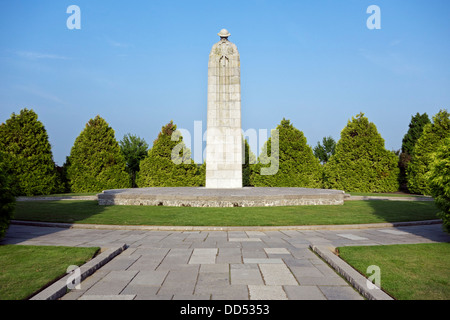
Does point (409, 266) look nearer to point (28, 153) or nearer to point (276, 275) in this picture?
point (276, 275)

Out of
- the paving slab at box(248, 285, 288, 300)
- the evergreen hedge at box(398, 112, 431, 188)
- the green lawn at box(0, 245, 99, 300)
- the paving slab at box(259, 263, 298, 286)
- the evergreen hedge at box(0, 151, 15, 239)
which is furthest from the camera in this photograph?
the evergreen hedge at box(398, 112, 431, 188)

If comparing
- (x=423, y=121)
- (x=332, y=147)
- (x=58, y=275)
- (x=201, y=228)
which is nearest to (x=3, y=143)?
(x=201, y=228)

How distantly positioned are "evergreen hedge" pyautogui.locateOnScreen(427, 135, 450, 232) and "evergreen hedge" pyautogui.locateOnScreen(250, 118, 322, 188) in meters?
19.4

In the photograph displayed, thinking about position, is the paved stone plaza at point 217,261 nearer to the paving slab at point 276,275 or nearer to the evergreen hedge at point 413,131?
the paving slab at point 276,275

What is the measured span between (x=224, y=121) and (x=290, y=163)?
9723 millimetres

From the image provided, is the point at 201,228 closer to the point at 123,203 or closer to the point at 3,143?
the point at 123,203

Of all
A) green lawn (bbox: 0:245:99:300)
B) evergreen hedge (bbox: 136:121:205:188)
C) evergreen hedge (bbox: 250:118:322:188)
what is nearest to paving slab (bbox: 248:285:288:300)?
green lawn (bbox: 0:245:99:300)

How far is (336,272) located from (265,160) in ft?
78.0

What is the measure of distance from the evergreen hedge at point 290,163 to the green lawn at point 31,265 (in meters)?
22.6

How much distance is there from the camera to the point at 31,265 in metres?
5.48

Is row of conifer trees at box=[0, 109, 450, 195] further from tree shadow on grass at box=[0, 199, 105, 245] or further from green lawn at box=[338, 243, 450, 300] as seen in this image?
green lawn at box=[338, 243, 450, 300]

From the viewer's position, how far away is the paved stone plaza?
4.46 meters

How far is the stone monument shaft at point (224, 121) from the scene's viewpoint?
20.7 m

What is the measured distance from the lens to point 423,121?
37.8 m
